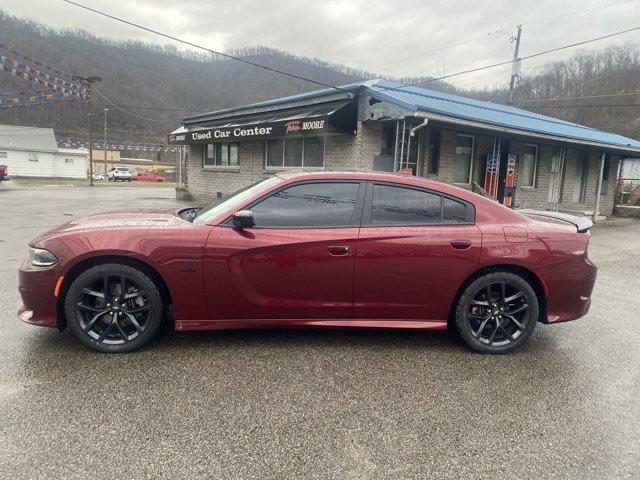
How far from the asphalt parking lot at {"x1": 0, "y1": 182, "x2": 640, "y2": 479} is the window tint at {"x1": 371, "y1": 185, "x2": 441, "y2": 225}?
1.11m

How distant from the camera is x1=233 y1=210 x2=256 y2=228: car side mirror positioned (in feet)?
10.9

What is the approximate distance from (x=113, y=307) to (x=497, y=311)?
3.12 m

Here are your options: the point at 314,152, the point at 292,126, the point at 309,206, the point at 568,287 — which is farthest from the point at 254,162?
the point at 568,287

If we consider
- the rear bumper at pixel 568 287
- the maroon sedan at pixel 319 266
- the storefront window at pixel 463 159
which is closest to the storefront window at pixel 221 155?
the storefront window at pixel 463 159

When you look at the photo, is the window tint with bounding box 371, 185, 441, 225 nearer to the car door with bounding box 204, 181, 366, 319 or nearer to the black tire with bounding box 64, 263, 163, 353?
the car door with bounding box 204, 181, 366, 319

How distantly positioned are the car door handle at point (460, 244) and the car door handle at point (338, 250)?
886mm

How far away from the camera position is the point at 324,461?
2250 mm

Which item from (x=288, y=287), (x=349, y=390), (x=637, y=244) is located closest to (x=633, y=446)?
(x=349, y=390)

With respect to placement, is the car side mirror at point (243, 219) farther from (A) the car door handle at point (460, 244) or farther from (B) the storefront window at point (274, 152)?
(B) the storefront window at point (274, 152)

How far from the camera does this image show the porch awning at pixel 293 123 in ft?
35.8

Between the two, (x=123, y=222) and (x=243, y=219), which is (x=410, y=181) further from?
(x=123, y=222)

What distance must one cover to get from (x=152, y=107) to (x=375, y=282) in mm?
55116

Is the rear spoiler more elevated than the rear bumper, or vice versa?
the rear spoiler

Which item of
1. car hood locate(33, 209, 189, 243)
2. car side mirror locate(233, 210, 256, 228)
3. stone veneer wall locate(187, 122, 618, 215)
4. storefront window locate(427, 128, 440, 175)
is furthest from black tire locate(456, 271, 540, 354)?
storefront window locate(427, 128, 440, 175)
